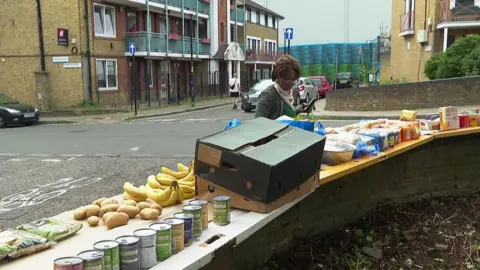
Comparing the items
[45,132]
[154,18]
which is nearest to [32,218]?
[45,132]

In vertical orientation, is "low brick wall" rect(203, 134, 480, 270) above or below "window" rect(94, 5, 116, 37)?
below

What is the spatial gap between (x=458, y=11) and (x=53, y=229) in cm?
2661

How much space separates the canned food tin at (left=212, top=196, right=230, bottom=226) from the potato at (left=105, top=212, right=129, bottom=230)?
0.55 m

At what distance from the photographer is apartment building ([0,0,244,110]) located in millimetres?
24625

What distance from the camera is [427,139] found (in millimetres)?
5434

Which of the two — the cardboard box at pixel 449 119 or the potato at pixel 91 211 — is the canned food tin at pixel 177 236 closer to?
the potato at pixel 91 211

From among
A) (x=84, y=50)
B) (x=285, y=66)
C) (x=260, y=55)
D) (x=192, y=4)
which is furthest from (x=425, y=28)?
(x=285, y=66)

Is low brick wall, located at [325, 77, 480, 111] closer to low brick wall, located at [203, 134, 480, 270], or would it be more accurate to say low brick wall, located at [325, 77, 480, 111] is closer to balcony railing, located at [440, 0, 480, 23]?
balcony railing, located at [440, 0, 480, 23]

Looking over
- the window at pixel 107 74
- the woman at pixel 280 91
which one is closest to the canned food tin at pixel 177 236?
the woman at pixel 280 91

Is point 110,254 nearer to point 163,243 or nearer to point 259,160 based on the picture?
point 163,243

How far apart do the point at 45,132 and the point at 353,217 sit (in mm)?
14178

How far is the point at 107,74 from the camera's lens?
2655 cm

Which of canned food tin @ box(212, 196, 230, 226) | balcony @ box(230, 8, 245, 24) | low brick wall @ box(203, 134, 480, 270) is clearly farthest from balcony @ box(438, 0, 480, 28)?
canned food tin @ box(212, 196, 230, 226)

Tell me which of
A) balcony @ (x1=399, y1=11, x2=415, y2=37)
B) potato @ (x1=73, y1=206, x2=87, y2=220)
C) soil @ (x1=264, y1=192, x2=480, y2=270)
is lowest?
soil @ (x1=264, y1=192, x2=480, y2=270)
